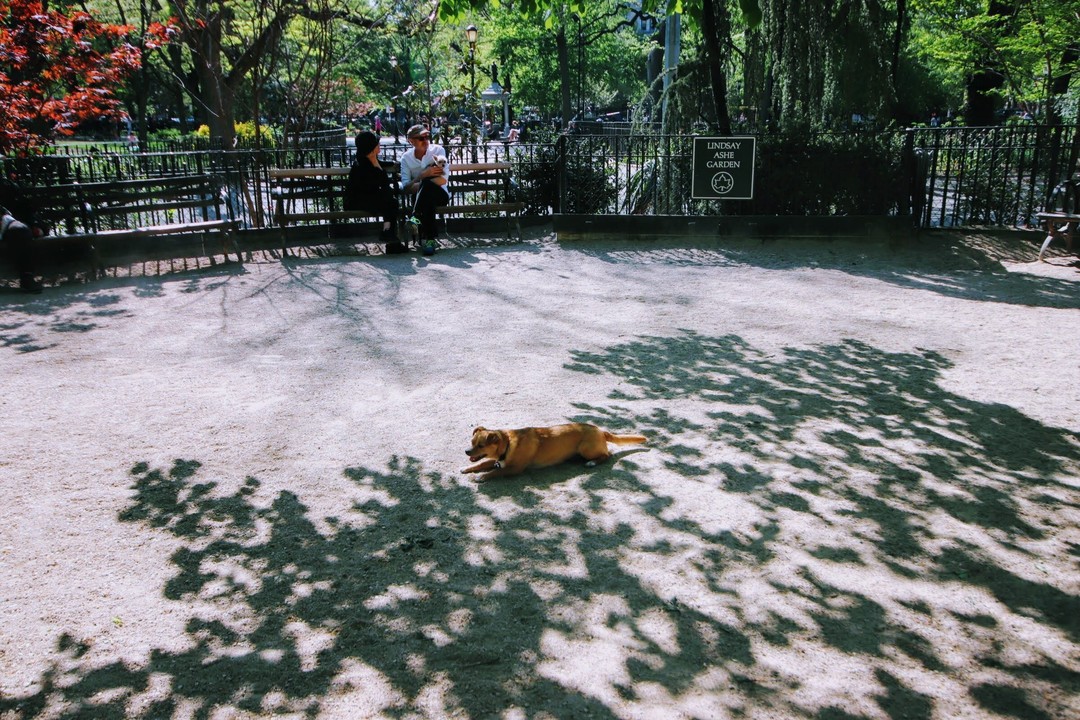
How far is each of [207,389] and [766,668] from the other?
5297 mm

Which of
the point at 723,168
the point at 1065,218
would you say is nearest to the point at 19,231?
the point at 723,168

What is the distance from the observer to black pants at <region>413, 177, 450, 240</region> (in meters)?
13.0

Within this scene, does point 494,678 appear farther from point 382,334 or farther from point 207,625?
point 382,334

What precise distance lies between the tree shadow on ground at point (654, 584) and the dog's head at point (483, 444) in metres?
0.24

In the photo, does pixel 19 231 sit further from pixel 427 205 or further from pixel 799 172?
pixel 799 172

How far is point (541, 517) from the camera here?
5027 mm

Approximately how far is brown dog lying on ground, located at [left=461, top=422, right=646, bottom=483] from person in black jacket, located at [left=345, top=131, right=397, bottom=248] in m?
8.13

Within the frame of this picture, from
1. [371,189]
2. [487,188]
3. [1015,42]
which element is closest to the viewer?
[371,189]

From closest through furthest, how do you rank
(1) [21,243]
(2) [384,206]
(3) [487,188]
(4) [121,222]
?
(1) [21,243], (4) [121,222], (2) [384,206], (3) [487,188]

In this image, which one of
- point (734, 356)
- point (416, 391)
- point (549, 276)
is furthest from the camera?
point (549, 276)

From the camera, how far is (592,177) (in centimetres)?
1459

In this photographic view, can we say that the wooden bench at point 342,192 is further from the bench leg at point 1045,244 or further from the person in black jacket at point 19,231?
the bench leg at point 1045,244

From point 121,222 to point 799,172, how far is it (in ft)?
34.5

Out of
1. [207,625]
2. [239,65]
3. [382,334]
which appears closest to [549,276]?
[382,334]
